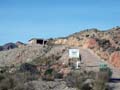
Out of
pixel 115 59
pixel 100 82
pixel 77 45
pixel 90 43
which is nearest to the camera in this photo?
pixel 100 82

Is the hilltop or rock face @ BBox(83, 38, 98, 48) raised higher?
rock face @ BBox(83, 38, 98, 48)

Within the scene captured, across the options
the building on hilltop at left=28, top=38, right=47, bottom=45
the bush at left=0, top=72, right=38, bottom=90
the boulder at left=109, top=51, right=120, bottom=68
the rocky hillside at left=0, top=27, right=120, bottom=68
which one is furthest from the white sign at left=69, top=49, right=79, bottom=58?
the bush at left=0, top=72, right=38, bottom=90

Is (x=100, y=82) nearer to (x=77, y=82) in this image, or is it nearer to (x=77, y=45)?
(x=77, y=82)

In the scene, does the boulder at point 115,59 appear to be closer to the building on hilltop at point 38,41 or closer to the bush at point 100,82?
the bush at point 100,82

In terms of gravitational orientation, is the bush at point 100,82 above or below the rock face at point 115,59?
below

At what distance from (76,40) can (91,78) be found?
51472 millimetres

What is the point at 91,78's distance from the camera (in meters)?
65.6

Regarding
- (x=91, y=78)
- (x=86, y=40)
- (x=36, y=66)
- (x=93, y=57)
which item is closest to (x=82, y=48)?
(x=86, y=40)

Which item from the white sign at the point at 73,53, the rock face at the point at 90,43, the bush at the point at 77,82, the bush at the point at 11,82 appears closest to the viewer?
the bush at the point at 11,82

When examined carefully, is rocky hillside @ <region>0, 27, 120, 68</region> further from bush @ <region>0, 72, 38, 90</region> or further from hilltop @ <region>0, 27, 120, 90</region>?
bush @ <region>0, 72, 38, 90</region>

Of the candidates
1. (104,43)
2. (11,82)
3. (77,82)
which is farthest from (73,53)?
(11,82)

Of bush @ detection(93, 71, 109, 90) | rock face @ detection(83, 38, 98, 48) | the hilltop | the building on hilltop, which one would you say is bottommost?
bush @ detection(93, 71, 109, 90)

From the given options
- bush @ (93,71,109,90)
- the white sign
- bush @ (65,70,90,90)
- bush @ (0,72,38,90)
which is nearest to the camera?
bush @ (0,72,38,90)

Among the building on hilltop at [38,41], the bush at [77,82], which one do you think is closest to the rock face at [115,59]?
the bush at [77,82]
